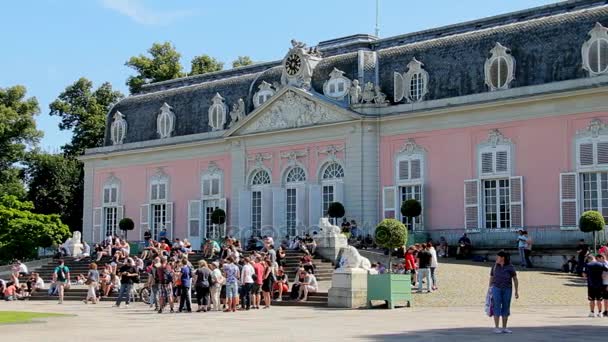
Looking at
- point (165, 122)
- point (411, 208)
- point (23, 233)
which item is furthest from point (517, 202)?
point (23, 233)

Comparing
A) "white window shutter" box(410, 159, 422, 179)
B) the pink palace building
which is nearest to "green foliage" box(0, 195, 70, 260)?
the pink palace building

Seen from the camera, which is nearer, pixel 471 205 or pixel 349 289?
pixel 349 289

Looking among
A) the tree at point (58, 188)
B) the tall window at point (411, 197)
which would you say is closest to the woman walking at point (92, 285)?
the tall window at point (411, 197)

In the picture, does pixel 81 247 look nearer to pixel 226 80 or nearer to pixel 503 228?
pixel 226 80

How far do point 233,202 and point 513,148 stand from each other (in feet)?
43.9

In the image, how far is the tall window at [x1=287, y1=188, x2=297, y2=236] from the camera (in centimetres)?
4147

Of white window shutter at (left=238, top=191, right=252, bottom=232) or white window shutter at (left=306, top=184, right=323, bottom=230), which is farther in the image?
white window shutter at (left=238, top=191, right=252, bottom=232)

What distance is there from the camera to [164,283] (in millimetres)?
26844

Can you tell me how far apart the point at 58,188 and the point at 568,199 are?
3563cm

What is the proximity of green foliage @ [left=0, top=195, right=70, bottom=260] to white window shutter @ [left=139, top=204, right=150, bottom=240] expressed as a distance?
5231mm

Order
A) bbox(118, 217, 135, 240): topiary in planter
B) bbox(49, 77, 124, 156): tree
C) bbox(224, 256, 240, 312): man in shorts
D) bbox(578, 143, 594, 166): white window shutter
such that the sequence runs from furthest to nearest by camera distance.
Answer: bbox(49, 77, 124, 156): tree → bbox(118, 217, 135, 240): topiary in planter → bbox(578, 143, 594, 166): white window shutter → bbox(224, 256, 240, 312): man in shorts

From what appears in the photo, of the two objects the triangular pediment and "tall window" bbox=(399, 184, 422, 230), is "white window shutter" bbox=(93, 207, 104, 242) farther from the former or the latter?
"tall window" bbox=(399, 184, 422, 230)

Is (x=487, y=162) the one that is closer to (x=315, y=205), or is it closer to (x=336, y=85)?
(x=315, y=205)

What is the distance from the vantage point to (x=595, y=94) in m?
33.2
